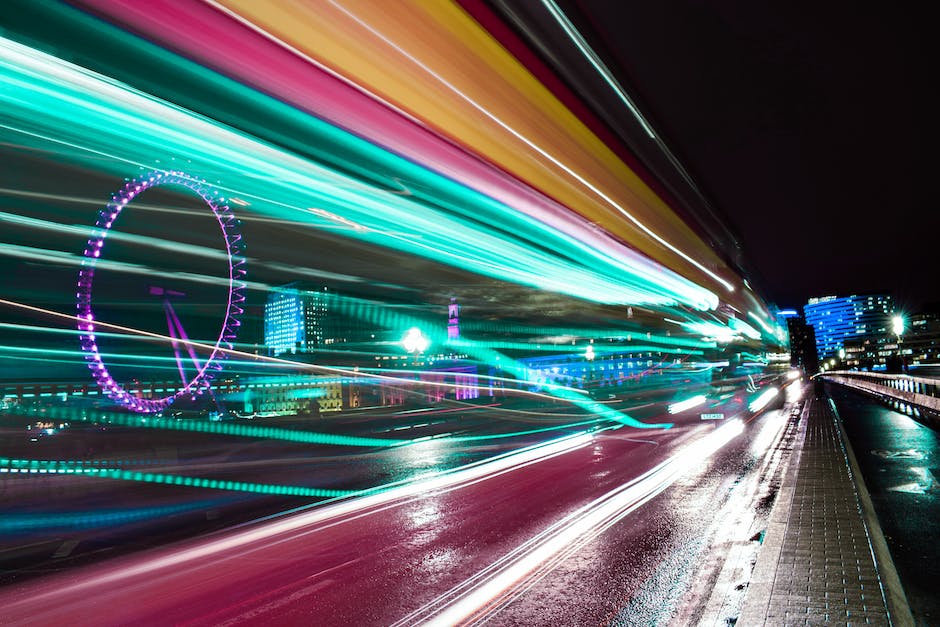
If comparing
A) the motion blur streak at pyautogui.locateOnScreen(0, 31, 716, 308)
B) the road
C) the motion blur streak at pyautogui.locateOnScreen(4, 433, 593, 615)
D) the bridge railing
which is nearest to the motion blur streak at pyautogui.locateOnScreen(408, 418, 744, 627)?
the road

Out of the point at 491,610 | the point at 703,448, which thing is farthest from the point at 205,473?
the point at 703,448

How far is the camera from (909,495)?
8.87 metres

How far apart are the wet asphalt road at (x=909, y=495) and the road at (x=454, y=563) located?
1484 millimetres

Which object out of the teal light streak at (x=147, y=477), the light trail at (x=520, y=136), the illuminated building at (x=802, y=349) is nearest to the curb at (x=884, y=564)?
the teal light streak at (x=147, y=477)

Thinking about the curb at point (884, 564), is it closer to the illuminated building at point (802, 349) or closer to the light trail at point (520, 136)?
the light trail at point (520, 136)

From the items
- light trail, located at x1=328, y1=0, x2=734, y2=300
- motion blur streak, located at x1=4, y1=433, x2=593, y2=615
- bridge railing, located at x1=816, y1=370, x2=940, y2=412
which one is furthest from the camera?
bridge railing, located at x1=816, y1=370, x2=940, y2=412

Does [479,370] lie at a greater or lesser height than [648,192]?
lesser

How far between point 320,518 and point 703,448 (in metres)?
10.9

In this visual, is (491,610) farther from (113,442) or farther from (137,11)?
(113,442)

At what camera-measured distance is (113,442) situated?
49.5 feet

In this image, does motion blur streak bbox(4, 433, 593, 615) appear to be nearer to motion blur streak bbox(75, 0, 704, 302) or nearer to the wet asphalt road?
the wet asphalt road

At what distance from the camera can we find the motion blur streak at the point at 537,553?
517 cm

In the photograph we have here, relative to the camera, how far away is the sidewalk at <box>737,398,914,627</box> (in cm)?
458

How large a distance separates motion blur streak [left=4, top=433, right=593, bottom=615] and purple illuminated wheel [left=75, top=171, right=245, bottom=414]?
1002cm
